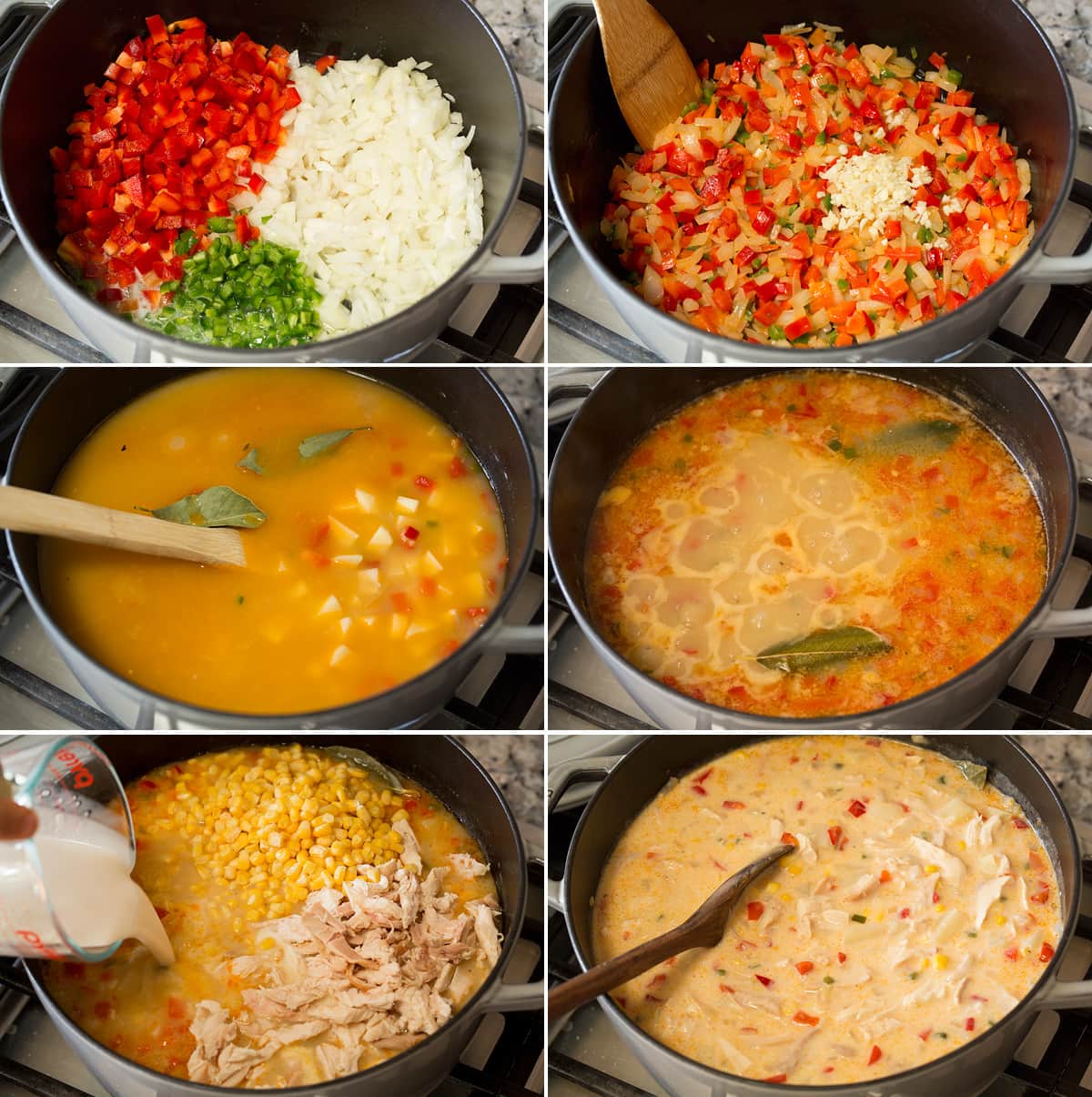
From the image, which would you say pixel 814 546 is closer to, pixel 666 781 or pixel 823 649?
pixel 823 649

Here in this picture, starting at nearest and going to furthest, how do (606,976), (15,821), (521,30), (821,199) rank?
(15,821) < (606,976) < (821,199) < (521,30)

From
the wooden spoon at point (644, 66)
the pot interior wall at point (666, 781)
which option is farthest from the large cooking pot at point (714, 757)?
the wooden spoon at point (644, 66)

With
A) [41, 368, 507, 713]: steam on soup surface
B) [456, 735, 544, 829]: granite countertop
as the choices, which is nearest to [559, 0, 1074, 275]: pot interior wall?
[41, 368, 507, 713]: steam on soup surface

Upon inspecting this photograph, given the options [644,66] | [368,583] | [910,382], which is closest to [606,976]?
[368,583]

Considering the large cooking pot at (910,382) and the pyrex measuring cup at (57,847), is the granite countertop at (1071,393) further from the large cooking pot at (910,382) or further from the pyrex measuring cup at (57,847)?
the pyrex measuring cup at (57,847)

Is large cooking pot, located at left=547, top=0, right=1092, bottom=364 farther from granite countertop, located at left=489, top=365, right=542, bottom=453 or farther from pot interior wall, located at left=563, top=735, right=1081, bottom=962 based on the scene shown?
pot interior wall, located at left=563, top=735, right=1081, bottom=962
